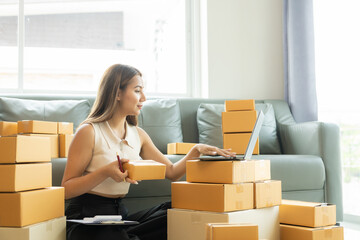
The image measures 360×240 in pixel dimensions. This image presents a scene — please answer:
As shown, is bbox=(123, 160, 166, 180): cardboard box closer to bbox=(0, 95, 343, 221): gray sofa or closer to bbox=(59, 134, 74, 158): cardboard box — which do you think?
bbox=(0, 95, 343, 221): gray sofa

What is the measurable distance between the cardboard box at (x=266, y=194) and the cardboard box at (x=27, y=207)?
821 mm

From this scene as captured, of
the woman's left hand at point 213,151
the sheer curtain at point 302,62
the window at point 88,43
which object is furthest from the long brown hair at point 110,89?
the sheer curtain at point 302,62

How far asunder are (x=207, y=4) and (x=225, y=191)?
2436mm

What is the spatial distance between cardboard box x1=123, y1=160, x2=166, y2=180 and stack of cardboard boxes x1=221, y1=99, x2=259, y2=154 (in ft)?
3.17

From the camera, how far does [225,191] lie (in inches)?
66.1

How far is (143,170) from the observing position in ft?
5.51

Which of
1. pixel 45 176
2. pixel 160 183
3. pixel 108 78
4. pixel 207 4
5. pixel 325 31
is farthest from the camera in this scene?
pixel 207 4

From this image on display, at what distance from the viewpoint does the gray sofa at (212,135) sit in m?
2.54

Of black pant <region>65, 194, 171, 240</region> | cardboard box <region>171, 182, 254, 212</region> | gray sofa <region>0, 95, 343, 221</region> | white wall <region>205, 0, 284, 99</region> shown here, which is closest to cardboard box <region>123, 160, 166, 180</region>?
cardboard box <region>171, 182, 254, 212</region>

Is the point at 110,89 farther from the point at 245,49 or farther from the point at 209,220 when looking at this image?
the point at 245,49

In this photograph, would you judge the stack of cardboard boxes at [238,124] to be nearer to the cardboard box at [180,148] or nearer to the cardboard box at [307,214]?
the cardboard box at [180,148]

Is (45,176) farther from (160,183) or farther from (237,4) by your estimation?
(237,4)

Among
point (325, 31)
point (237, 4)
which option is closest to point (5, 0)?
point (237, 4)

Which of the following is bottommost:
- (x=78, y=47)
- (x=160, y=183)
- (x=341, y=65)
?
(x=160, y=183)
